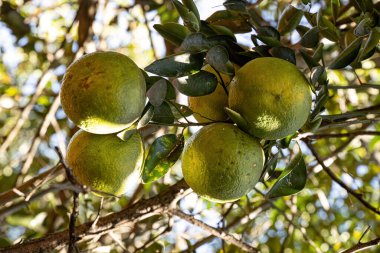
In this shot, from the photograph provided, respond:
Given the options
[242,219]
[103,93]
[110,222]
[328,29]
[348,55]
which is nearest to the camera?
[103,93]

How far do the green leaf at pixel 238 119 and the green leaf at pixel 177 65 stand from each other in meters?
0.13

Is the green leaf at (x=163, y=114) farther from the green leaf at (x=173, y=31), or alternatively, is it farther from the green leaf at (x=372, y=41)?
the green leaf at (x=372, y=41)

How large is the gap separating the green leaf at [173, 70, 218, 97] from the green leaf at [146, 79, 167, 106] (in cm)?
3

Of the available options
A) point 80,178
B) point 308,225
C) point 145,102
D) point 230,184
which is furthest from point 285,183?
point 308,225

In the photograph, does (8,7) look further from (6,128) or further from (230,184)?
(230,184)

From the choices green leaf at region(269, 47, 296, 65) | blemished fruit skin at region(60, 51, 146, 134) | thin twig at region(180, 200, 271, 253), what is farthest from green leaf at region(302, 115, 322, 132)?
thin twig at region(180, 200, 271, 253)

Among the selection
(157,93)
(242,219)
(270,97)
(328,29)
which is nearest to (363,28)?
(328,29)

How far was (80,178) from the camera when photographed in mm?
1264

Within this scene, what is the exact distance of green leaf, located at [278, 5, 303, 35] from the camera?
1469mm

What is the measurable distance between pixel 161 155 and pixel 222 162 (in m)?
0.23

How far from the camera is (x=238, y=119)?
3.76 ft

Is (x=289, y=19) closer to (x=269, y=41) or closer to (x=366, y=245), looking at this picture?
(x=269, y=41)

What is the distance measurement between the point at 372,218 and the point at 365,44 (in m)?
1.94

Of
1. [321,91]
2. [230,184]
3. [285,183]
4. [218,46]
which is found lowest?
[285,183]
